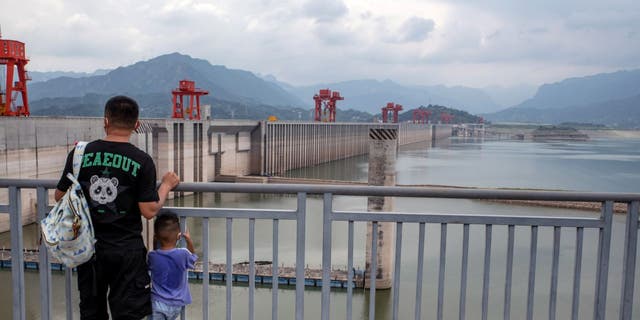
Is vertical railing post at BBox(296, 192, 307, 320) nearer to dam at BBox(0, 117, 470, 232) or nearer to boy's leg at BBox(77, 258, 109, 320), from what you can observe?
boy's leg at BBox(77, 258, 109, 320)

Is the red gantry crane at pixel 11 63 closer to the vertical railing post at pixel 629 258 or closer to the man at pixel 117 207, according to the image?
the man at pixel 117 207

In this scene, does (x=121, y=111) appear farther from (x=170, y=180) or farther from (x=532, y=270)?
(x=532, y=270)

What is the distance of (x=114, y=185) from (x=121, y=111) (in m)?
0.42

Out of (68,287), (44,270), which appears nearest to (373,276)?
(68,287)

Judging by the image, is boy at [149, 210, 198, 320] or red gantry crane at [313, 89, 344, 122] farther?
red gantry crane at [313, 89, 344, 122]

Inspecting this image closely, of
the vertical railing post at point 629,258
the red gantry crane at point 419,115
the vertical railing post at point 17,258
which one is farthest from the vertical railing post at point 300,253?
the red gantry crane at point 419,115

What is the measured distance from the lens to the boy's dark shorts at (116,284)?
2.82 m

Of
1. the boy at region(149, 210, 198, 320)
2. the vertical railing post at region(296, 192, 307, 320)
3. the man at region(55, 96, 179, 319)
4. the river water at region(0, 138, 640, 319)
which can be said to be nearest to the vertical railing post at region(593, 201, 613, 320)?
the vertical railing post at region(296, 192, 307, 320)

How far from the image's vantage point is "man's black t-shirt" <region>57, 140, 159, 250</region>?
2.74 m

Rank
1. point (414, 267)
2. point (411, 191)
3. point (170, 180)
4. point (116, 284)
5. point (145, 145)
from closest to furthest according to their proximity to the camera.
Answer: point (116, 284) < point (170, 180) < point (411, 191) < point (414, 267) < point (145, 145)

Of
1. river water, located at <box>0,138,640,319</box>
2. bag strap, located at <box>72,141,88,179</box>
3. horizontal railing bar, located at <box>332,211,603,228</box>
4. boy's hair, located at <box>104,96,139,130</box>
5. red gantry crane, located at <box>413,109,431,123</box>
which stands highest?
red gantry crane, located at <box>413,109,431,123</box>

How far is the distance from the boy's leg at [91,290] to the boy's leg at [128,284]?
0.22 feet

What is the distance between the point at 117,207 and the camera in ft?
9.11

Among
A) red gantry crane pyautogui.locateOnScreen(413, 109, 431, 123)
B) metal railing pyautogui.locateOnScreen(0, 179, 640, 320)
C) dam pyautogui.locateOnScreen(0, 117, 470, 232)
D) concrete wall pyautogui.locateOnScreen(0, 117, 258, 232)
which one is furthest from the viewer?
red gantry crane pyautogui.locateOnScreen(413, 109, 431, 123)
